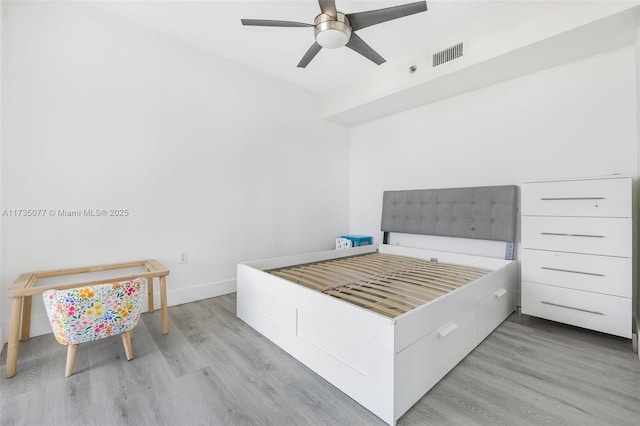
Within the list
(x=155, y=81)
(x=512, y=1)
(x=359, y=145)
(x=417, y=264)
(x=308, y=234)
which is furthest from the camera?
(x=359, y=145)

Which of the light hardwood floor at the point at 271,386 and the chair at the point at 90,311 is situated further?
the chair at the point at 90,311

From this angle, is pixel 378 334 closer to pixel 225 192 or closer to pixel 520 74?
pixel 225 192

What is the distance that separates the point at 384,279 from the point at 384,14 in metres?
1.91

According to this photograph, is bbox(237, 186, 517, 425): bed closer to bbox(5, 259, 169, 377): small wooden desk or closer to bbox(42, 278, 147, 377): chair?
bbox(5, 259, 169, 377): small wooden desk

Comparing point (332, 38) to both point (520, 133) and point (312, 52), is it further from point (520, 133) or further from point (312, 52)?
point (520, 133)

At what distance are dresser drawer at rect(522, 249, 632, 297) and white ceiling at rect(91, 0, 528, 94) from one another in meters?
2.03

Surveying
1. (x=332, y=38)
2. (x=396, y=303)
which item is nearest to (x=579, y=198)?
(x=396, y=303)

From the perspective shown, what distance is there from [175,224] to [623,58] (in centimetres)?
416

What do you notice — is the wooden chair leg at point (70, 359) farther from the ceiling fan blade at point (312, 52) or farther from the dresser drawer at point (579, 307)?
the dresser drawer at point (579, 307)

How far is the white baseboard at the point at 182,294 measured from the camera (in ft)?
6.92

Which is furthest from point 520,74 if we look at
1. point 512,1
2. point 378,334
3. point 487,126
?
point 378,334

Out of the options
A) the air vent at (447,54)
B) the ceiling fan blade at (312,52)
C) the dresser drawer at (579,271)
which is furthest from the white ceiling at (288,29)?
the dresser drawer at (579,271)

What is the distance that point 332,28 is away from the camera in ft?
6.37

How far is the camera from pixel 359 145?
4.29 m
